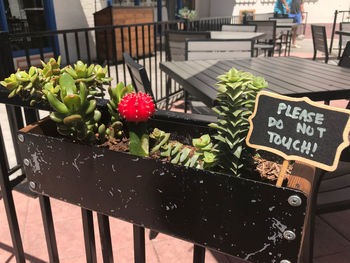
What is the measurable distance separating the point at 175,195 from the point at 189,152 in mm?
154

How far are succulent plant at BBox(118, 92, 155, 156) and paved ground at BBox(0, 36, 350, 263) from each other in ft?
4.13

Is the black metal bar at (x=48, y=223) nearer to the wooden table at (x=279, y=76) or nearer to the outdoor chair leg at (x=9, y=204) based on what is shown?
the outdoor chair leg at (x=9, y=204)

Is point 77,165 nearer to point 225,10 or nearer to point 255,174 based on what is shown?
point 255,174

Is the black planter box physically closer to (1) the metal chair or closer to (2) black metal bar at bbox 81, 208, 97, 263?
(2) black metal bar at bbox 81, 208, 97, 263

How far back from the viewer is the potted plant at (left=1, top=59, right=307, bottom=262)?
2.19 feet

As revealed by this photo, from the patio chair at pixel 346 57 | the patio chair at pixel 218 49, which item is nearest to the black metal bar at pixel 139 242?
the patio chair at pixel 218 49

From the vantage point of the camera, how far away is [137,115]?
0.83 metres

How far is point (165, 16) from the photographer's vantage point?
1436 centimetres

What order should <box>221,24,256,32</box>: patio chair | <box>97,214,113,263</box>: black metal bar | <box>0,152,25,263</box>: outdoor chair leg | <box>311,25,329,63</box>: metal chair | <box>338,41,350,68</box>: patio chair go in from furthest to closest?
<box>311,25,329,63</box>: metal chair < <box>221,24,256,32</box>: patio chair < <box>338,41,350,68</box>: patio chair < <box>0,152,25,263</box>: outdoor chair leg < <box>97,214,113,263</box>: black metal bar

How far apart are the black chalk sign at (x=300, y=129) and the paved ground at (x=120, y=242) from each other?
4.54 ft

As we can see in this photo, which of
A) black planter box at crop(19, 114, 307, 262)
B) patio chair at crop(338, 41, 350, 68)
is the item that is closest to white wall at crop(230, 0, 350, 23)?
patio chair at crop(338, 41, 350, 68)

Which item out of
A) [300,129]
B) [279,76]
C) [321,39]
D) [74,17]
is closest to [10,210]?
[300,129]

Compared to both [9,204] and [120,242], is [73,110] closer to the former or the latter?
[9,204]

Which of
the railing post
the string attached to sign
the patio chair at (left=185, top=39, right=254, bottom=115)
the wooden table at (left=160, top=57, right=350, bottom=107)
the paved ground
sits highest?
the string attached to sign
